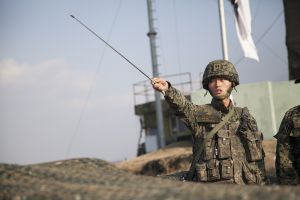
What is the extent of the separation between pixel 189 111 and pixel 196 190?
2.68m

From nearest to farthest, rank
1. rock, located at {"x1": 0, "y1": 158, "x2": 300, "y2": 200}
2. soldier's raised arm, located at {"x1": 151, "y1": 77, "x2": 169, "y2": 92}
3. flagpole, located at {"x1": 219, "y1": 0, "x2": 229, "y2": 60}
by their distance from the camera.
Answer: rock, located at {"x1": 0, "y1": 158, "x2": 300, "y2": 200} → soldier's raised arm, located at {"x1": 151, "y1": 77, "x2": 169, "y2": 92} → flagpole, located at {"x1": 219, "y1": 0, "x2": 229, "y2": 60}

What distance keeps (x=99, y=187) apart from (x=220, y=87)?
2942 millimetres

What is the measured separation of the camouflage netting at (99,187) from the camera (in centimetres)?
162

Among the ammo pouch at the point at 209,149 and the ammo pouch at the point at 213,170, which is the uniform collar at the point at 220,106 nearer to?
the ammo pouch at the point at 209,149

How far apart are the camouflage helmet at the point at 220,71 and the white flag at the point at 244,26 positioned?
321 inches

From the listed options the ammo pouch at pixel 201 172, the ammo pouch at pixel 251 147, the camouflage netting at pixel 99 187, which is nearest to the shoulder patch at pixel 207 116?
the ammo pouch at pixel 251 147

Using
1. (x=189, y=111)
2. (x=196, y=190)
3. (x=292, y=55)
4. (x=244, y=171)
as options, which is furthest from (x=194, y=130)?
(x=292, y=55)

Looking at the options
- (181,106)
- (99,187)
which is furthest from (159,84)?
(99,187)

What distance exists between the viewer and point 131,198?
1652 mm

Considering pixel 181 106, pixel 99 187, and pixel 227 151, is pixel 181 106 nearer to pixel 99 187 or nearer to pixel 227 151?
pixel 227 151

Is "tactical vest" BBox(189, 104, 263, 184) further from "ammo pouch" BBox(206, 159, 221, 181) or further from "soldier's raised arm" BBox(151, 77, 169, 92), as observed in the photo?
"soldier's raised arm" BBox(151, 77, 169, 92)

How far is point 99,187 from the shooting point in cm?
177

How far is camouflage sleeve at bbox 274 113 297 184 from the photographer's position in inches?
164

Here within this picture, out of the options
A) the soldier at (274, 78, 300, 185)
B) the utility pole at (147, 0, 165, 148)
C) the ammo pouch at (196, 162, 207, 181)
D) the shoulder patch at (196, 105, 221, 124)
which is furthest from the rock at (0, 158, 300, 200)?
the utility pole at (147, 0, 165, 148)
